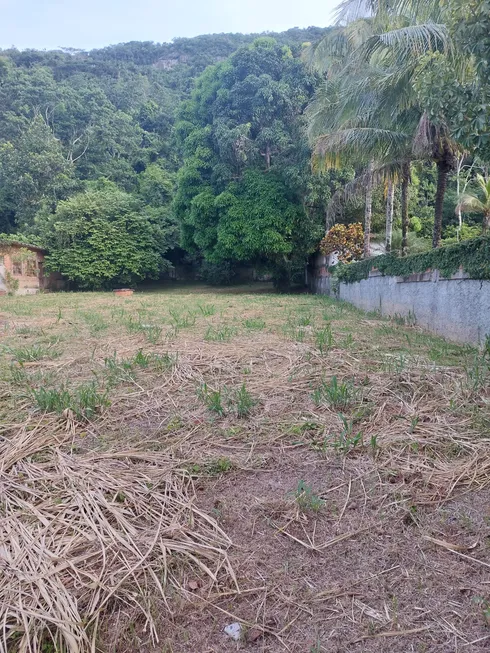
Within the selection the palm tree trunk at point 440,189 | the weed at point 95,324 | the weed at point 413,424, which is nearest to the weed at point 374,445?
the weed at point 413,424

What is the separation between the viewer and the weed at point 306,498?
1597 mm

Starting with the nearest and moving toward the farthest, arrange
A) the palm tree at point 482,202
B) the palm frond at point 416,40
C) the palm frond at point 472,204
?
the palm frond at point 416,40 → the palm tree at point 482,202 → the palm frond at point 472,204

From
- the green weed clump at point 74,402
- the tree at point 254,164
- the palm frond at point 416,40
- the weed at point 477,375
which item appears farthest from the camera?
the tree at point 254,164

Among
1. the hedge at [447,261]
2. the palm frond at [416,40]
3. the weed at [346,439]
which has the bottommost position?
the weed at [346,439]

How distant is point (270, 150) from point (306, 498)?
603 inches

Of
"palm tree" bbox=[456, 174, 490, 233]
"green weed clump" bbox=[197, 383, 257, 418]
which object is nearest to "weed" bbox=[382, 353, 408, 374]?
"green weed clump" bbox=[197, 383, 257, 418]

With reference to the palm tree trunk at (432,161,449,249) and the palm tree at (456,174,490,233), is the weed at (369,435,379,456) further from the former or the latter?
the palm tree at (456,174,490,233)

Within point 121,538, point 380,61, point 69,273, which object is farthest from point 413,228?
point 121,538

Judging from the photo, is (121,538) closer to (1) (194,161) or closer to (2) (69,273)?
(1) (194,161)

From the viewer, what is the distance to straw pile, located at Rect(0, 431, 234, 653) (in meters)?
1.15

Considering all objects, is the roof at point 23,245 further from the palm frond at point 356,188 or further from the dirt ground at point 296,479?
the dirt ground at point 296,479

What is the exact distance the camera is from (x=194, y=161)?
15.6 metres

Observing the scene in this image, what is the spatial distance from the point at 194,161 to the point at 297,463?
51.1 ft

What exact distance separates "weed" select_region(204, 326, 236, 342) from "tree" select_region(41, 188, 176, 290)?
14381mm
